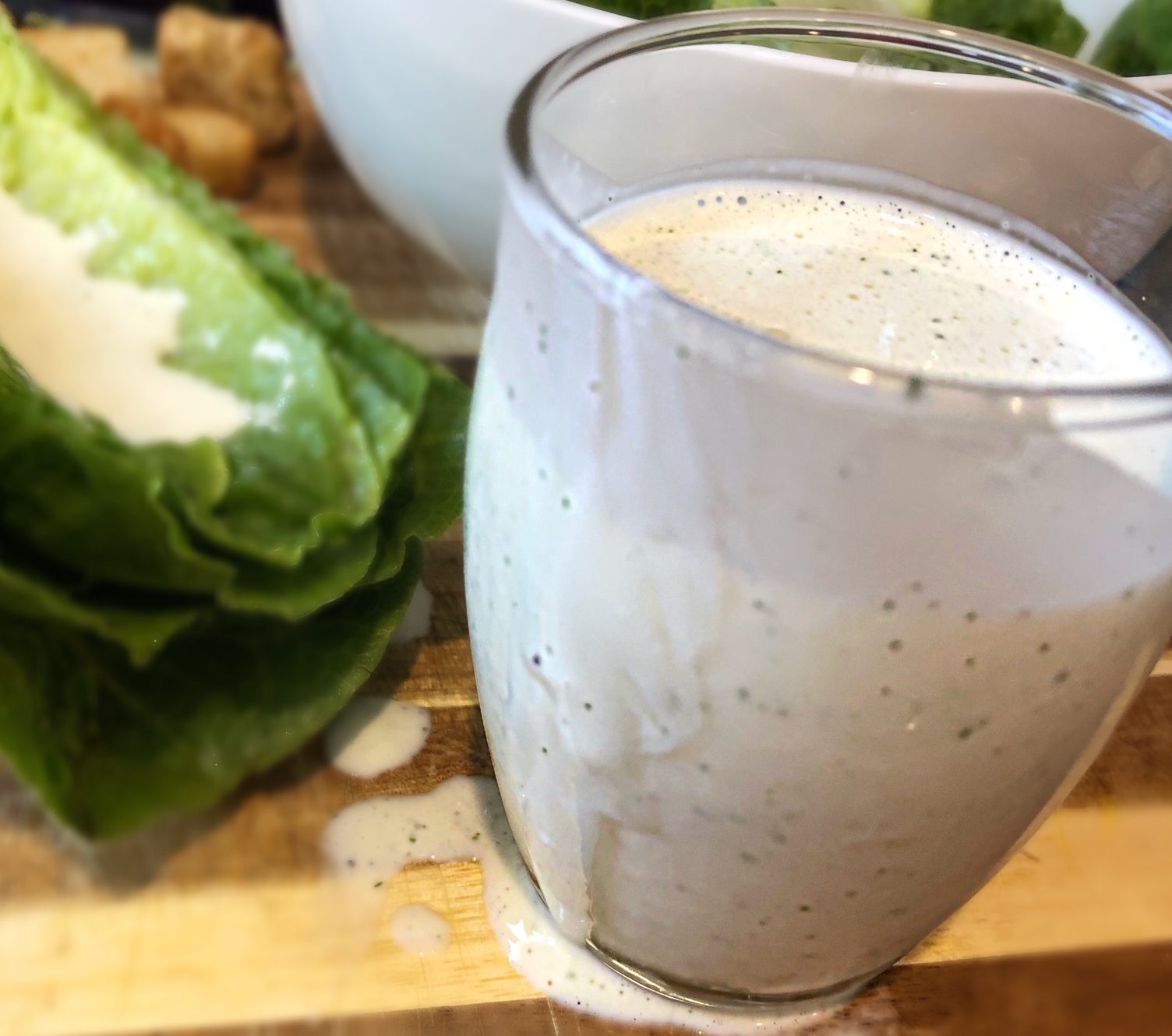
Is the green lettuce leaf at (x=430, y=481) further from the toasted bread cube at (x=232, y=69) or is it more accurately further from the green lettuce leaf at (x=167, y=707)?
the toasted bread cube at (x=232, y=69)

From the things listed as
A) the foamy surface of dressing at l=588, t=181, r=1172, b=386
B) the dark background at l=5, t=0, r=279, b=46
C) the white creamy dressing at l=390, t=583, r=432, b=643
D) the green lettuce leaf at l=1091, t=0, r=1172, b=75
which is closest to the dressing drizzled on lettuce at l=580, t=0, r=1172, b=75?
the green lettuce leaf at l=1091, t=0, r=1172, b=75

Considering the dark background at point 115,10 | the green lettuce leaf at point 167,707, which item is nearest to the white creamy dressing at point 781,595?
the green lettuce leaf at point 167,707

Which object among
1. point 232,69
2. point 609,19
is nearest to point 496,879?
point 609,19

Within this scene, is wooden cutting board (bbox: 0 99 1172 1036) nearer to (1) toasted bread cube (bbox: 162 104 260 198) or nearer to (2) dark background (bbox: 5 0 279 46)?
(1) toasted bread cube (bbox: 162 104 260 198)

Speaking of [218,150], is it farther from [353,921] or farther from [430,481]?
[353,921]

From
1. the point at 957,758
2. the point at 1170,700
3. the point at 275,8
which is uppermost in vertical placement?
the point at 957,758

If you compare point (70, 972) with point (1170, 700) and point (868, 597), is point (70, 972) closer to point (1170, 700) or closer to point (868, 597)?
point (868, 597)

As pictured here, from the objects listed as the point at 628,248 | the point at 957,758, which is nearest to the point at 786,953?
the point at 957,758

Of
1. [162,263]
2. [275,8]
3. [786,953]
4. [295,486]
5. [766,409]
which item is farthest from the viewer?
[275,8]
